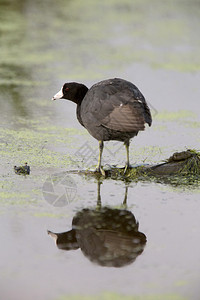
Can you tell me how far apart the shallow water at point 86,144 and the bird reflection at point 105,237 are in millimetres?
61

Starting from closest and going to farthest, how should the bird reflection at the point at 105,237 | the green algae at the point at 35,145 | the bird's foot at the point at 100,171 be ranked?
the bird reflection at the point at 105,237, the bird's foot at the point at 100,171, the green algae at the point at 35,145

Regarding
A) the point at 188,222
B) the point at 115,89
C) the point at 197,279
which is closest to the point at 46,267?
the point at 197,279

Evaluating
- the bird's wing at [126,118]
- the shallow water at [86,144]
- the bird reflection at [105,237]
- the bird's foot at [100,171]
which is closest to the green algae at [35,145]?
the shallow water at [86,144]

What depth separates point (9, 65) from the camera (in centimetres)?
1019

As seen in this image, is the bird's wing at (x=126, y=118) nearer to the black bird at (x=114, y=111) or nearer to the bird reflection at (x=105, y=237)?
the black bird at (x=114, y=111)

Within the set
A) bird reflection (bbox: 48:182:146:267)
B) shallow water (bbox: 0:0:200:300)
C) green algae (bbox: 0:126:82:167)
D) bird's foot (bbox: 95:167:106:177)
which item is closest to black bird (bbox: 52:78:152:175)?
bird's foot (bbox: 95:167:106:177)

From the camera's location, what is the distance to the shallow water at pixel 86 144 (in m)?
3.45

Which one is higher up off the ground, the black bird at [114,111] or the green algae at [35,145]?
the black bird at [114,111]

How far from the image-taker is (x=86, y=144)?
6.58 m

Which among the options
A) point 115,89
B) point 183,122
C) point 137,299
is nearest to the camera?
point 137,299

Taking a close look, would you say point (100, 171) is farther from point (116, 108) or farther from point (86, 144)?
Result: point (86, 144)

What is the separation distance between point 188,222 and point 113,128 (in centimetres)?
129

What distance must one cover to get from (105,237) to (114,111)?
5.17 feet

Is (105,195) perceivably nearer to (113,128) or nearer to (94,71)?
(113,128)
